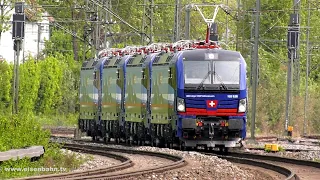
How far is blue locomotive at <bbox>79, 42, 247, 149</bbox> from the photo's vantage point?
3119 centimetres

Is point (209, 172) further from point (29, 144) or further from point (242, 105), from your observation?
point (242, 105)

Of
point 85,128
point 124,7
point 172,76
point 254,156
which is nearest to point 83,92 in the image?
point 85,128

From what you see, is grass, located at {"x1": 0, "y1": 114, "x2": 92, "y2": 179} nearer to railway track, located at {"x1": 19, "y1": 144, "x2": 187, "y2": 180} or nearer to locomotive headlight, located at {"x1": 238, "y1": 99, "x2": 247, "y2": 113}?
railway track, located at {"x1": 19, "y1": 144, "x2": 187, "y2": 180}

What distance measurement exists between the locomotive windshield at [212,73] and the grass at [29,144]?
5.53 meters

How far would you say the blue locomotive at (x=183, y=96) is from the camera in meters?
31.2

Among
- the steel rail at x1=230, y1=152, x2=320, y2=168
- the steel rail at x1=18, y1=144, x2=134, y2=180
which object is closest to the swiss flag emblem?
the steel rail at x1=230, y1=152, x2=320, y2=168

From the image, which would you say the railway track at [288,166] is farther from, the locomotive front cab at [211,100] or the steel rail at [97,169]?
the steel rail at [97,169]

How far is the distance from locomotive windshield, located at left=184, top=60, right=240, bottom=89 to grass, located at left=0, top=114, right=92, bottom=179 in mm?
5528

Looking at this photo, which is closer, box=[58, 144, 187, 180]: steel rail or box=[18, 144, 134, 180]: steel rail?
box=[18, 144, 134, 180]: steel rail

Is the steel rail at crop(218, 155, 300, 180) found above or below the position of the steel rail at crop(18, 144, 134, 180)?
below

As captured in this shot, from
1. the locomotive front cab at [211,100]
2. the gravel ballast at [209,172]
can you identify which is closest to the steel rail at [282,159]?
the locomotive front cab at [211,100]

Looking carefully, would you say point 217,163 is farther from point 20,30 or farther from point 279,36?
point 279,36

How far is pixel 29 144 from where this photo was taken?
25062mm

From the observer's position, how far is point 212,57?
1254 inches
